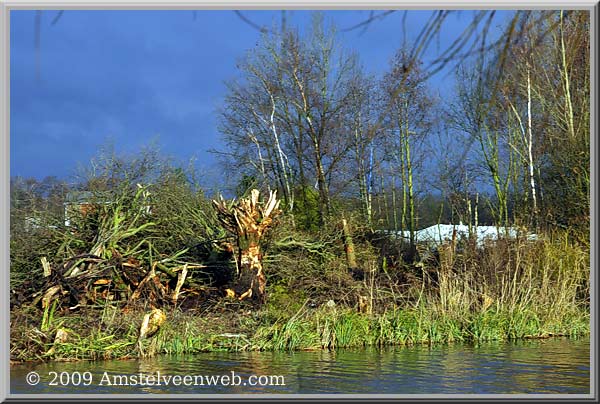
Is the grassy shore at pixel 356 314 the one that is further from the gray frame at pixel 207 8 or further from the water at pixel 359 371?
the gray frame at pixel 207 8

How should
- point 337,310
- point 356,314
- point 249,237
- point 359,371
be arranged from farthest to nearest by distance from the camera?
1. point 249,237
2. point 337,310
3. point 356,314
4. point 359,371

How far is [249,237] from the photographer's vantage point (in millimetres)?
12492

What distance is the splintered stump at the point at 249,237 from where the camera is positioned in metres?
12.4

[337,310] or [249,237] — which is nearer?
[337,310]

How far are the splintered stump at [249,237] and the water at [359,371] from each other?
8.16 ft

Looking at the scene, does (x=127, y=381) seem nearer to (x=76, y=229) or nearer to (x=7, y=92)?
(x=7, y=92)

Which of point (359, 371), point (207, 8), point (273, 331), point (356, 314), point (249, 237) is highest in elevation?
point (207, 8)

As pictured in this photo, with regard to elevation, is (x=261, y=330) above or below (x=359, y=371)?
above

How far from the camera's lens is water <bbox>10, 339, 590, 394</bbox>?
7156mm

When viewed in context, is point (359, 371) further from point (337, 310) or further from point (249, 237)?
point (249, 237)

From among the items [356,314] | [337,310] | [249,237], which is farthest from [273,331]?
[249,237]

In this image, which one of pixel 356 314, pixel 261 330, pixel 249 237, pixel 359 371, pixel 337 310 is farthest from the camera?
pixel 249 237

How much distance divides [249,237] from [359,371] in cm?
468

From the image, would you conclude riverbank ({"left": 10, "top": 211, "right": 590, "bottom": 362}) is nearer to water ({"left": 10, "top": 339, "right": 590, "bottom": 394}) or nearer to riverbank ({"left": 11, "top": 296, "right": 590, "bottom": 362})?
riverbank ({"left": 11, "top": 296, "right": 590, "bottom": 362})
